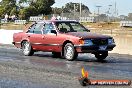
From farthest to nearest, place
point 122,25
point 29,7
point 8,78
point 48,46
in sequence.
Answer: point 29,7 → point 122,25 → point 48,46 → point 8,78

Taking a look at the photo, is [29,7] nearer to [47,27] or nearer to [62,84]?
[47,27]

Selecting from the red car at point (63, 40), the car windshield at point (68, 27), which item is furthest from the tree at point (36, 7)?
the car windshield at point (68, 27)

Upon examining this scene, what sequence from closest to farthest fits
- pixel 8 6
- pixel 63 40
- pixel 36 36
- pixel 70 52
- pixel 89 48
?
pixel 89 48 → pixel 70 52 → pixel 63 40 → pixel 36 36 → pixel 8 6

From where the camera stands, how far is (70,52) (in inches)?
658

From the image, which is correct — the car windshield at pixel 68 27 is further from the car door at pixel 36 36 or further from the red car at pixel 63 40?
the car door at pixel 36 36

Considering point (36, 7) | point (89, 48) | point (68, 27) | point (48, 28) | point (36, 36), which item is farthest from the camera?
point (36, 7)

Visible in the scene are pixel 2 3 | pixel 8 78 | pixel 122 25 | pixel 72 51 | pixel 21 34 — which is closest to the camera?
pixel 8 78

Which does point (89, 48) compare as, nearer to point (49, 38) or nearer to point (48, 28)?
point (49, 38)

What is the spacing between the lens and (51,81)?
10562mm

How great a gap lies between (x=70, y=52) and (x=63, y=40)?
693 millimetres

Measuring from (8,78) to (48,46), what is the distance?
6.79 metres

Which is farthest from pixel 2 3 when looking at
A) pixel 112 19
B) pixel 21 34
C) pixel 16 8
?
pixel 21 34

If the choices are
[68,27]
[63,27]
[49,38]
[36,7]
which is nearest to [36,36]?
[49,38]

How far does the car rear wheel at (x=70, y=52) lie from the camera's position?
54.4 ft
